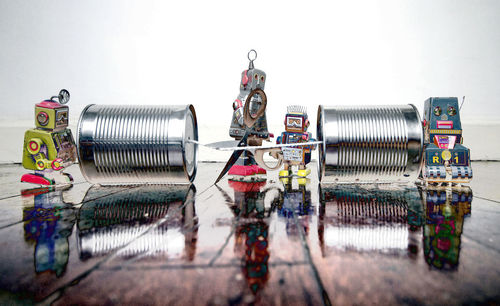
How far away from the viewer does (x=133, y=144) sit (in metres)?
1.40

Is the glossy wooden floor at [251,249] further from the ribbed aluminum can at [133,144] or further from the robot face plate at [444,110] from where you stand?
the robot face plate at [444,110]

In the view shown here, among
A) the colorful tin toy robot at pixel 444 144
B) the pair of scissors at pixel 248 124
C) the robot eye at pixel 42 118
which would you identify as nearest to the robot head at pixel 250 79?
the pair of scissors at pixel 248 124

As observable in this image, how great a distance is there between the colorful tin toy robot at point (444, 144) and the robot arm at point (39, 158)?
199 centimetres

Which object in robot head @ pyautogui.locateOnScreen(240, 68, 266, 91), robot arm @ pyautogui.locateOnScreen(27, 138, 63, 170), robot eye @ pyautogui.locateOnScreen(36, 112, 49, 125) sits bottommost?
robot arm @ pyautogui.locateOnScreen(27, 138, 63, 170)

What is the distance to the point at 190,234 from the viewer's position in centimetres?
81

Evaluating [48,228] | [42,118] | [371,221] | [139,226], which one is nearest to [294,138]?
[371,221]

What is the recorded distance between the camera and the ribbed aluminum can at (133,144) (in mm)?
1384

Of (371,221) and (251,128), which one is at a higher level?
(251,128)

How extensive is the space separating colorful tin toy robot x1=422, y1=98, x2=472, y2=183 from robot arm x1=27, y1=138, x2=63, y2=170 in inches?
78.5

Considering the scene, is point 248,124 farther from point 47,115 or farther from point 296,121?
point 47,115

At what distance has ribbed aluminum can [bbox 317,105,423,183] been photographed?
1.40 m

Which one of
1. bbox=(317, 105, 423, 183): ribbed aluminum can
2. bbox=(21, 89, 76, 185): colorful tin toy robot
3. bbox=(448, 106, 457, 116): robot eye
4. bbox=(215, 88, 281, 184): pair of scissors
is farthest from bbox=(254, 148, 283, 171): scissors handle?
bbox=(21, 89, 76, 185): colorful tin toy robot

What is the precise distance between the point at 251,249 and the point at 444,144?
1408mm

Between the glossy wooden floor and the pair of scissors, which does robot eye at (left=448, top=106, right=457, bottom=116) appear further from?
the pair of scissors
